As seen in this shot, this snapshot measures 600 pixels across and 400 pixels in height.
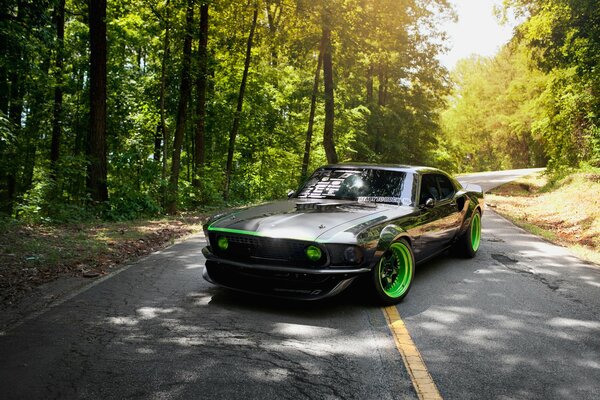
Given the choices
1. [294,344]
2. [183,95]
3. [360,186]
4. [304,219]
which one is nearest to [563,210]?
[360,186]

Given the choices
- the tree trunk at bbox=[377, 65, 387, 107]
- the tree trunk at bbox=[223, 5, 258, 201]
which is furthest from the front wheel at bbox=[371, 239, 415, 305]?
the tree trunk at bbox=[377, 65, 387, 107]

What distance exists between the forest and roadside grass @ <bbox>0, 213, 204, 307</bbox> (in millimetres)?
1548

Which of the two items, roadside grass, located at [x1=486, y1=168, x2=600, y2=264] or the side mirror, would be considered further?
roadside grass, located at [x1=486, y1=168, x2=600, y2=264]

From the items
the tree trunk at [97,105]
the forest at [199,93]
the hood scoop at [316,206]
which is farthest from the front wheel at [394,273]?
the tree trunk at [97,105]

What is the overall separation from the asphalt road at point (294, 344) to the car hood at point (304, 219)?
725 mm

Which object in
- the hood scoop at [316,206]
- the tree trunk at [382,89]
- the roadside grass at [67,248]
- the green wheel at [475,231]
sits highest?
the tree trunk at [382,89]

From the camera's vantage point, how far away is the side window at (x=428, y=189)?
5930 millimetres

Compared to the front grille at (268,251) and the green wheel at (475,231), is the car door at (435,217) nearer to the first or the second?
the green wheel at (475,231)

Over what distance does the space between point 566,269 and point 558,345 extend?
11.6 ft

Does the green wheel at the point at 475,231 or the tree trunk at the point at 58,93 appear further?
the tree trunk at the point at 58,93

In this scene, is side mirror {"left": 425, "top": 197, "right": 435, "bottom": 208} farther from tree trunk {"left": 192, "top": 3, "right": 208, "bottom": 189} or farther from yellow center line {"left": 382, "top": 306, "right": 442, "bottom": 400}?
tree trunk {"left": 192, "top": 3, "right": 208, "bottom": 189}

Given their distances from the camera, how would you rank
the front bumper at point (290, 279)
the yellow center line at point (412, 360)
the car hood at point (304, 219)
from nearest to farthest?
1. the yellow center line at point (412, 360)
2. the front bumper at point (290, 279)
3. the car hood at point (304, 219)

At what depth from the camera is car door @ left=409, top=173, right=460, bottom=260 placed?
5566 millimetres

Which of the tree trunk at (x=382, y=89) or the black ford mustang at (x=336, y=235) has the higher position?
the tree trunk at (x=382, y=89)
